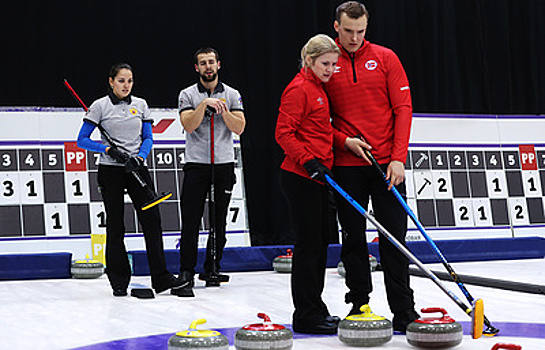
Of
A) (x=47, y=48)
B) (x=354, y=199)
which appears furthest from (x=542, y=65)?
(x=354, y=199)

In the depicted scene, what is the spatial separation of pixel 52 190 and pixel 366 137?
9.91 ft

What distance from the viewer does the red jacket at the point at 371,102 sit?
2561mm

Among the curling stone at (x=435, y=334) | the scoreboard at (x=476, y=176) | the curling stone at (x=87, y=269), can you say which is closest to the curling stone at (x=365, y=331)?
the curling stone at (x=435, y=334)

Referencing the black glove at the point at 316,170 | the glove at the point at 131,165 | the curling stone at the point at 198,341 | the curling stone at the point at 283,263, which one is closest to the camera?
the curling stone at the point at 198,341

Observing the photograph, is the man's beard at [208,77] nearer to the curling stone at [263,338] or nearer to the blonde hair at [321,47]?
the blonde hair at [321,47]

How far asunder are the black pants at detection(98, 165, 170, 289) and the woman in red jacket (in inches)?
46.6

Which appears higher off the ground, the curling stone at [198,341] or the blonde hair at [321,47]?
the blonde hair at [321,47]

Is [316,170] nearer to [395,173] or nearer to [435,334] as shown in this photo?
[395,173]

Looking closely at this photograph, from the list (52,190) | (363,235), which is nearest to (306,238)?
(363,235)

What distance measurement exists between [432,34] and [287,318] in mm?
3660

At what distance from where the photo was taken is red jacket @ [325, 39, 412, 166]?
2561 mm

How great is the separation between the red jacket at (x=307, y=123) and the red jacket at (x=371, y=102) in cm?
6

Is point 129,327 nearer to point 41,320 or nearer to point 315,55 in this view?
point 41,320

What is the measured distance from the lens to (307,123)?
255cm
